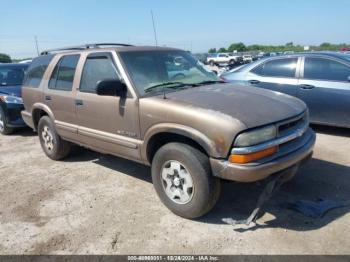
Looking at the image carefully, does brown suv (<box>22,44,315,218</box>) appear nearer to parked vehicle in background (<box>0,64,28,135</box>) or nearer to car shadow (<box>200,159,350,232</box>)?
car shadow (<box>200,159,350,232</box>)

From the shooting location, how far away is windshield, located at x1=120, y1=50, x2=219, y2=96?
4.03 metres

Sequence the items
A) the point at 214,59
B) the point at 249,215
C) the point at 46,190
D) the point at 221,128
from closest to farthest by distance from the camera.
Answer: the point at 221,128
the point at 249,215
the point at 46,190
the point at 214,59

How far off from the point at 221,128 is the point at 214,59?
4008cm

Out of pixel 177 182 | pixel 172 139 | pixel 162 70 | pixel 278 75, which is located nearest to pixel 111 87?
pixel 162 70

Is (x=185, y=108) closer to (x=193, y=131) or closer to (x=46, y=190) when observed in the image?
→ (x=193, y=131)

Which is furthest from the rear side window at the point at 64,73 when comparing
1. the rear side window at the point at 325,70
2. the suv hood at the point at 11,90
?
the rear side window at the point at 325,70

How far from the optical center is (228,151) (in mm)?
3102

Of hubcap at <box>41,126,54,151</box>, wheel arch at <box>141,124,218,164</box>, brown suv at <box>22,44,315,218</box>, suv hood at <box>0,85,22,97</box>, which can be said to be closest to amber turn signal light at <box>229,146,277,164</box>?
brown suv at <box>22,44,315,218</box>

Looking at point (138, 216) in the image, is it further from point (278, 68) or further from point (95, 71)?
point (278, 68)

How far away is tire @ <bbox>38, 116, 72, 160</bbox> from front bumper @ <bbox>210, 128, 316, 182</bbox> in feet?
10.6

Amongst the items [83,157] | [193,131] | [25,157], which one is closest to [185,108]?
[193,131]

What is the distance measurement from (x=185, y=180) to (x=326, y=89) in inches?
160

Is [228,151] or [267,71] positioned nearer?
[228,151]

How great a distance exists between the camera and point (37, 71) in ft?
19.4
